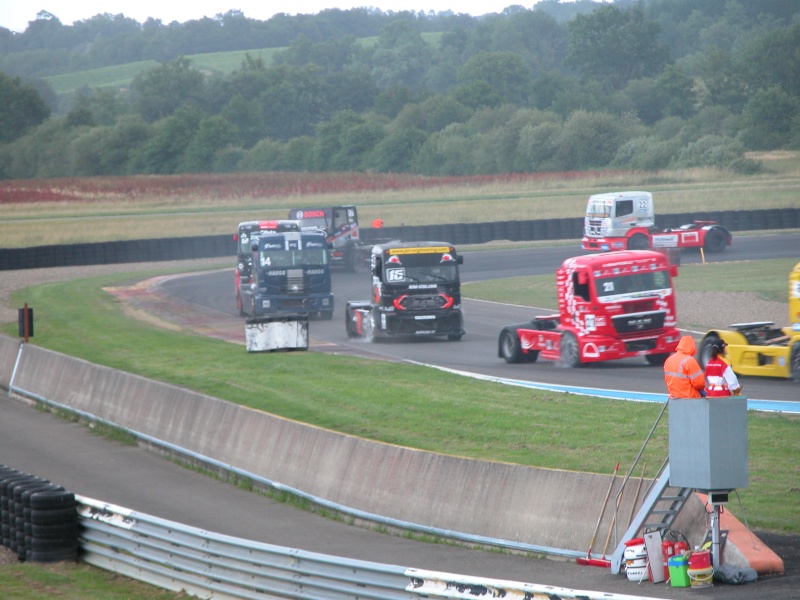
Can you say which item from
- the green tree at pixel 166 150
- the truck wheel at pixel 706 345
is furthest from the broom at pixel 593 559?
the green tree at pixel 166 150

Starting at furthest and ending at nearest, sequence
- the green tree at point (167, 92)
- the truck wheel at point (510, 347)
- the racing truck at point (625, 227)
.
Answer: the green tree at point (167, 92)
the racing truck at point (625, 227)
the truck wheel at point (510, 347)

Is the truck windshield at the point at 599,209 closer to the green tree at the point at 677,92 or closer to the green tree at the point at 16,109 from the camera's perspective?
the green tree at the point at 677,92

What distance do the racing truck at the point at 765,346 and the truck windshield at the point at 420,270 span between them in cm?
812

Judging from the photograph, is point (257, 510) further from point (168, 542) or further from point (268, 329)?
point (268, 329)

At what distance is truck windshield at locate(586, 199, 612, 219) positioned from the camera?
4471cm

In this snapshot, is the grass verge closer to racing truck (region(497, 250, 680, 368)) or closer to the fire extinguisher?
the fire extinguisher

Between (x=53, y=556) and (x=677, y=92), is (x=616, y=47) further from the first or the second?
(x=53, y=556)

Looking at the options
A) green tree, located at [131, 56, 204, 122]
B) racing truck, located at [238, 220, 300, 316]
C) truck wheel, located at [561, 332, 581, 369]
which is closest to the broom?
truck wheel, located at [561, 332, 581, 369]

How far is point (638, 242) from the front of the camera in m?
44.9

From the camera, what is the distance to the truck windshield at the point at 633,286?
23047 mm

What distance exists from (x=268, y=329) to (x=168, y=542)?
13.7 m

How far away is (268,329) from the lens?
2586 cm

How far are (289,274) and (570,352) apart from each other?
36.9ft

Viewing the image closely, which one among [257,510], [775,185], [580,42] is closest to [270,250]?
[257,510]
